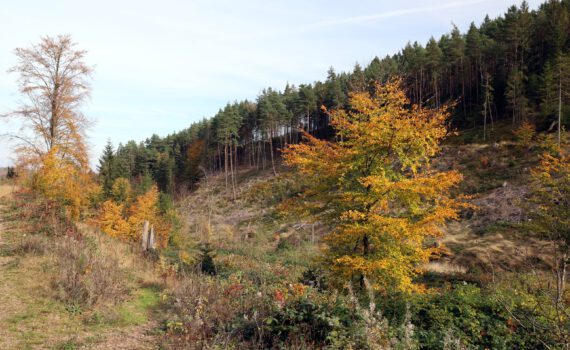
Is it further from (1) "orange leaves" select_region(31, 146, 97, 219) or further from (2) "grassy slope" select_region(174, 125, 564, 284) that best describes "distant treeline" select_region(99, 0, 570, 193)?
(1) "orange leaves" select_region(31, 146, 97, 219)

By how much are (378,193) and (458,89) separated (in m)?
59.4

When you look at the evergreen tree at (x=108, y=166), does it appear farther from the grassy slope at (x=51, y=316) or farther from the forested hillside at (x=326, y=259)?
the grassy slope at (x=51, y=316)

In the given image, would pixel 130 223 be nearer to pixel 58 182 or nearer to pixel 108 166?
pixel 58 182

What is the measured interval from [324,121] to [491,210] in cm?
4622

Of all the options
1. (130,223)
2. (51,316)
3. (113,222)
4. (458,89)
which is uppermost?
(458,89)

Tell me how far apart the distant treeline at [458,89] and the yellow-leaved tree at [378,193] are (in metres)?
20.9

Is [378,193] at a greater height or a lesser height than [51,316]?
greater

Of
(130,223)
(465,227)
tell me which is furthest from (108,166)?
(465,227)

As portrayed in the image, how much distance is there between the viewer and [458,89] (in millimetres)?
60406

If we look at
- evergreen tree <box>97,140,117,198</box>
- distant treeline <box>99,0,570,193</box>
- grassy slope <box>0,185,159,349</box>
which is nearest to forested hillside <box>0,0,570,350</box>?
grassy slope <box>0,185,159,349</box>

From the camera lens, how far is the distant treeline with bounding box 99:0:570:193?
43.8 m

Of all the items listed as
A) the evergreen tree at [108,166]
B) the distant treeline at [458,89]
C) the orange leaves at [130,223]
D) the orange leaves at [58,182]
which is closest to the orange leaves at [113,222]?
the orange leaves at [130,223]

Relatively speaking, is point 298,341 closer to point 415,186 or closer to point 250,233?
point 415,186

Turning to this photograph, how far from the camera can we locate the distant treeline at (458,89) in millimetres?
43812
